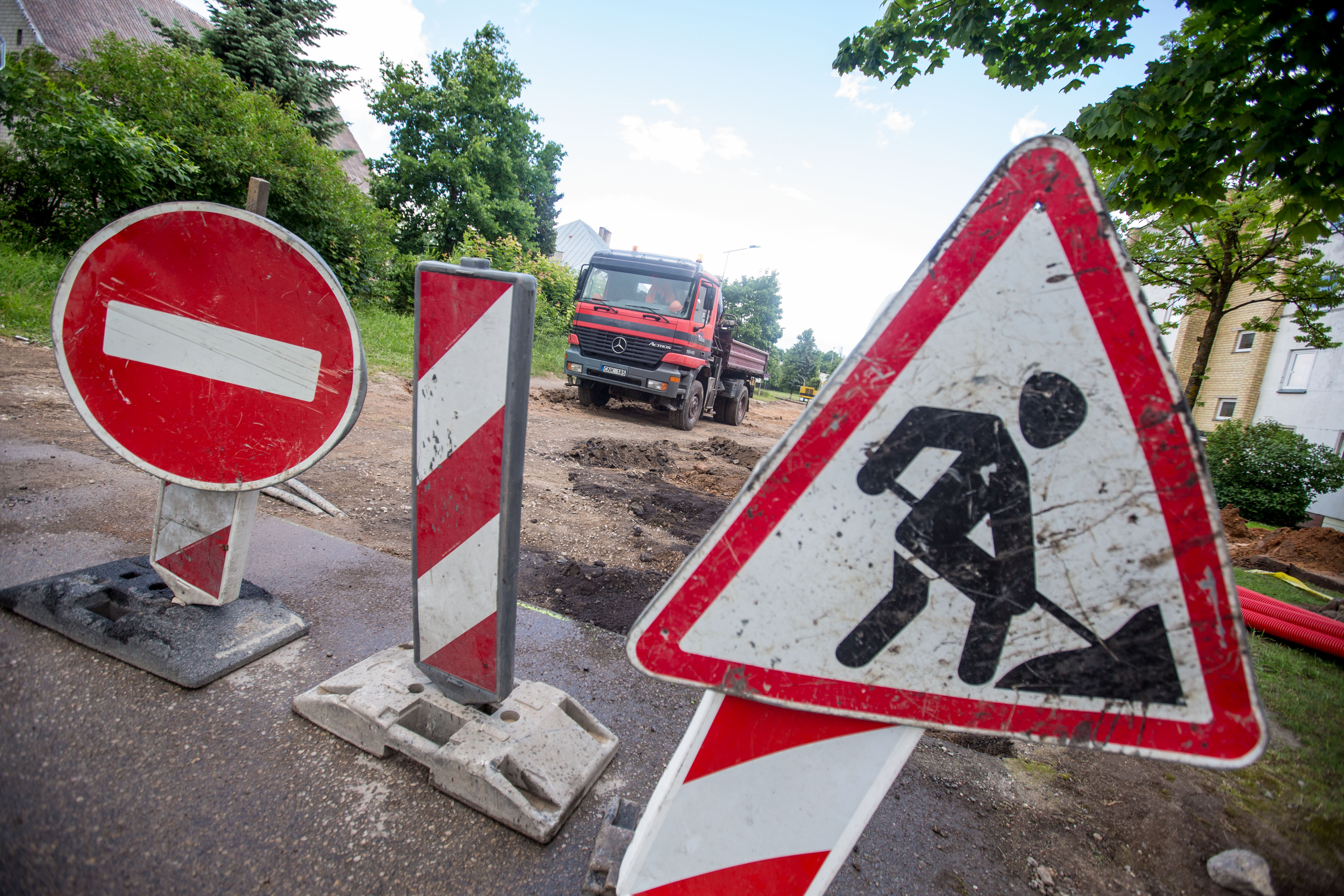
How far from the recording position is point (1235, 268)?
9508 mm

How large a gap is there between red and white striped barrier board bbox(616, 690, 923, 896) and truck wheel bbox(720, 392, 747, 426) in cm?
1394

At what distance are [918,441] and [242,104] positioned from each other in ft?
54.2

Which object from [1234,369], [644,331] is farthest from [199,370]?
[1234,369]

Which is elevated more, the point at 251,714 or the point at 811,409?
the point at 811,409

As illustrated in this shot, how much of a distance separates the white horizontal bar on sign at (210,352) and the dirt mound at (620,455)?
4.65m

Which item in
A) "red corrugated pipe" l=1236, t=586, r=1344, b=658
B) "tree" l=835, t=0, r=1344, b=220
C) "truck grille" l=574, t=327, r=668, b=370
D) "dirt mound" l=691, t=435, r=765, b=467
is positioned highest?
"tree" l=835, t=0, r=1344, b=220

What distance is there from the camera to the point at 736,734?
0.92 meters

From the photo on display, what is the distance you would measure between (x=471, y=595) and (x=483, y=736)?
394 millimetres

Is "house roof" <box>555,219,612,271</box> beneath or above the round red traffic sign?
above

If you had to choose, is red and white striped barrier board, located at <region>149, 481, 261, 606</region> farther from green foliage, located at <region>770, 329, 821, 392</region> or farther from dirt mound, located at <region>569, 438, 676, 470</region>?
green foliage, located at <region>770, 329, 821, 392</region>

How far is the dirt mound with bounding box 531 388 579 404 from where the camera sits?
38.1 feet

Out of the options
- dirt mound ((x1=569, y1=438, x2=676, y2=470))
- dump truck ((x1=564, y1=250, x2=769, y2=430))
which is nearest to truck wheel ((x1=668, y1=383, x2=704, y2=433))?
dump truck ((x1=564, y1=250, x2=769, y2=430))

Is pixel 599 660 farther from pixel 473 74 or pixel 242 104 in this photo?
pixel 473 74

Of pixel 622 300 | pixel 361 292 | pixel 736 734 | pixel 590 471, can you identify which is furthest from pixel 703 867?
pixel 361 292
